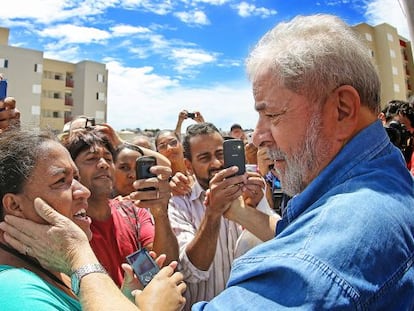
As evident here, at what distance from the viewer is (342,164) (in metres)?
1.28

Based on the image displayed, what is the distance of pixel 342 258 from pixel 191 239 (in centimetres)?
180

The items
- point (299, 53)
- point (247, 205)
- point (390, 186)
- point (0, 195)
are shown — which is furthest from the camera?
point (247, 205)

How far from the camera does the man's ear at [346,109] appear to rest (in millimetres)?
1335

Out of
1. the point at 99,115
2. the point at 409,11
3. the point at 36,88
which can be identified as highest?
the point at 36,88

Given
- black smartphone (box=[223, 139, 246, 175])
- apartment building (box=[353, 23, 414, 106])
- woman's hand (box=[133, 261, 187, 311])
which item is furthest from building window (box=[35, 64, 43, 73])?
woman's hand (box=[133, 261, 187, 311])

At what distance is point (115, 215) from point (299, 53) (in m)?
1.93

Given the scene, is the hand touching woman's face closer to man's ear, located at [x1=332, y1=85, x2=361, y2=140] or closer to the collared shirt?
the collared shirt

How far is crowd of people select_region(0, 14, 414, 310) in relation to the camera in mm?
1026

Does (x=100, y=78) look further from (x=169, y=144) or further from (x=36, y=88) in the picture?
(x=169, y=144)

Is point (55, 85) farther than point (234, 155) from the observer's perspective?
Yes

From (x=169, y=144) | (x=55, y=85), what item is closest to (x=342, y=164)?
(x=169, y=144)

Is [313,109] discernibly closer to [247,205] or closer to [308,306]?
[308,306]

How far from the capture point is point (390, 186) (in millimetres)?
1185

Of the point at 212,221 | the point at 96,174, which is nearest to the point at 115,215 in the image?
the point at 96,174
